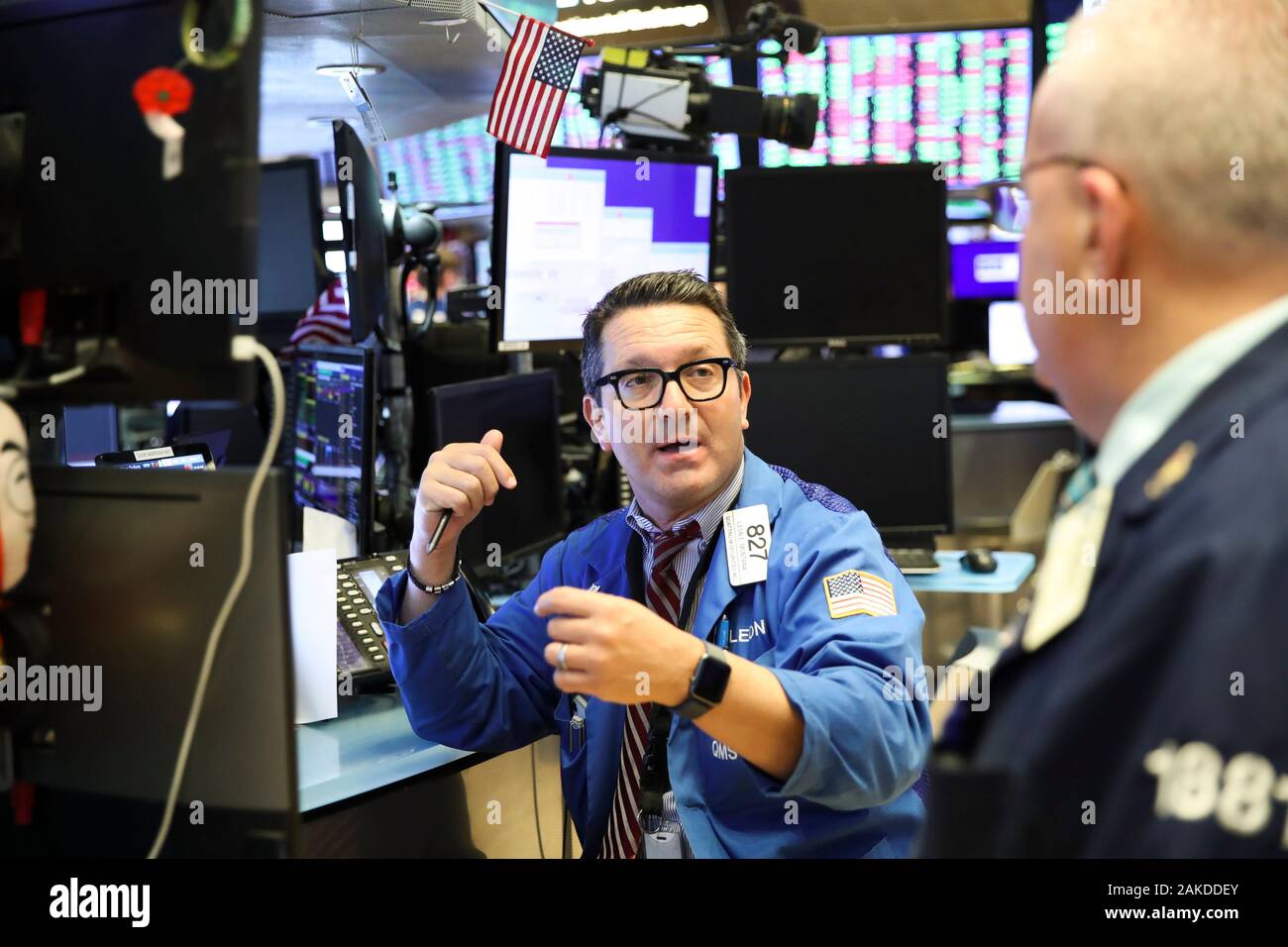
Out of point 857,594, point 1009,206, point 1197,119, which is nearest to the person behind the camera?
point 1197,119

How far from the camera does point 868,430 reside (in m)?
3.03

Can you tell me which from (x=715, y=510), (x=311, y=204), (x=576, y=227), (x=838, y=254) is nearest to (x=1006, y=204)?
(x=838, y=254)

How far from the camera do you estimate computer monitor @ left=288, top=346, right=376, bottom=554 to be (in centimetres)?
231

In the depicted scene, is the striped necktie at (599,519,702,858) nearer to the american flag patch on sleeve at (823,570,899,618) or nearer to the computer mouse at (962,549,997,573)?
the american flag patch on sleeve at (823,570,899,618)

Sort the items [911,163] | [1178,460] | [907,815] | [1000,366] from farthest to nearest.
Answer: [1000,366]
[911,163]
[907,815]
[1178,460]

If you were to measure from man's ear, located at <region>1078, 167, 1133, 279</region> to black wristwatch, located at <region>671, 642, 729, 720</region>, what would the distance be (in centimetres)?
63

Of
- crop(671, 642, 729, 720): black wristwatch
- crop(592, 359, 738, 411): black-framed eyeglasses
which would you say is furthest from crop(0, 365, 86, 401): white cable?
crop(592, 359, 738, 411): black-framed eyeglasses

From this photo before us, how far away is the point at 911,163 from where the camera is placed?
310 centimetres

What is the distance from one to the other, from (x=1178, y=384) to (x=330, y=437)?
1.92m

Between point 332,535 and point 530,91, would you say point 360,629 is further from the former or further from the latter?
point 530,91

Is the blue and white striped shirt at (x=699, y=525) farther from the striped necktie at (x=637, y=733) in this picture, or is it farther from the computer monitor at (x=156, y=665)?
the computer monitor at (x=156, y=665)

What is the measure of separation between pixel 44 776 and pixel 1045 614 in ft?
3.00
